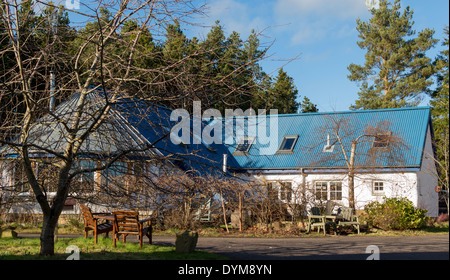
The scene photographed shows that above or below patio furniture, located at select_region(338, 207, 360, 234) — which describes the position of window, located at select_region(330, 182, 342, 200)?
above

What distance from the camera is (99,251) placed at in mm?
11008

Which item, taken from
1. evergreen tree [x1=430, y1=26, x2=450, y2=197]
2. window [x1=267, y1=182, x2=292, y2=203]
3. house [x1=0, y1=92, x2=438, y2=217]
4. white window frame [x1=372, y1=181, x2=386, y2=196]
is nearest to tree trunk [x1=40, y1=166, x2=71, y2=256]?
window [x1=267, y1=182, x2=292, y2=203]

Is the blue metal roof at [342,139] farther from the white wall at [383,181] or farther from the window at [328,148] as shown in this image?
the white wall at [383,181]

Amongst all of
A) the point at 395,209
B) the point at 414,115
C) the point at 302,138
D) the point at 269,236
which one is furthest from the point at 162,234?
the point at 414,115

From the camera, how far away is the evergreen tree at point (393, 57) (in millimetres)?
40562

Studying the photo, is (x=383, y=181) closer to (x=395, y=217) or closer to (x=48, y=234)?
(x=395, y=217)

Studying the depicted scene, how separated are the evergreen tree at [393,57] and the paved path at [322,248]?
84.8ft

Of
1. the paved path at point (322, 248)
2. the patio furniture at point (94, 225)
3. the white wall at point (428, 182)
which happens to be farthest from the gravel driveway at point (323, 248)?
the white wall at point (428, 182)

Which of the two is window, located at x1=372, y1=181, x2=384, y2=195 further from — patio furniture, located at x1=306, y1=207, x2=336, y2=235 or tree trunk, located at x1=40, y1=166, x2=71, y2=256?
tree trunk, located at x1=40, y1=166, x2=71, y2=256

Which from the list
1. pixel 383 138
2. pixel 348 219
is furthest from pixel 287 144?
pixel 348 219

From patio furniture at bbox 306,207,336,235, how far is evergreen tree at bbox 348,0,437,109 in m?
22.8

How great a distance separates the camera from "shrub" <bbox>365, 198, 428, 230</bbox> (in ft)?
64.1

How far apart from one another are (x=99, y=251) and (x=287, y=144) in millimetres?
18794

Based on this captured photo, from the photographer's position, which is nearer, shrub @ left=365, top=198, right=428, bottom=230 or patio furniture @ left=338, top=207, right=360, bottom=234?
patio furniture @ left=338, top=207, right=360, bottom=234
